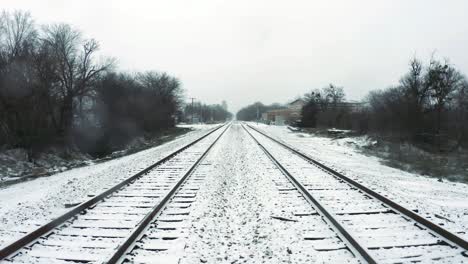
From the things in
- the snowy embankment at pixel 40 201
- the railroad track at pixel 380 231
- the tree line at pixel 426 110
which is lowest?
the snowy embankment at pixel 40 201

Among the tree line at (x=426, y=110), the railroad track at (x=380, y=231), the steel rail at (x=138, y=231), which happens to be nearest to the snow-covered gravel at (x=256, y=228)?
the railroad track at (x=380, y=231)

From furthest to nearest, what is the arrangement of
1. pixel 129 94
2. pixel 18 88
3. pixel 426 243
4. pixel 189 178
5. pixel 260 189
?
1. pixel 129 94
2. pixel 18 88
3. pixel 189 178
4. pixel 260 189
5. pixel 426 243

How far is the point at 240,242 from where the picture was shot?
175 inches

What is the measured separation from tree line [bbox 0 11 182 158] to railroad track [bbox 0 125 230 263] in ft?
50.6

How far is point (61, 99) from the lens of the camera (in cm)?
2788

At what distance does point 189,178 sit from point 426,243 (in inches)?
254

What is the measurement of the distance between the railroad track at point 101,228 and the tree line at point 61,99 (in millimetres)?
15415

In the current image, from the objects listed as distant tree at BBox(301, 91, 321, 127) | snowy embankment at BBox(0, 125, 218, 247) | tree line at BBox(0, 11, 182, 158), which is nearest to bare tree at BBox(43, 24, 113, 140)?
tree line at BBox(0, 11, 182, 158)

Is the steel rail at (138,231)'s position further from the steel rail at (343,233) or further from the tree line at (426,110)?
the tree line at (426,110)

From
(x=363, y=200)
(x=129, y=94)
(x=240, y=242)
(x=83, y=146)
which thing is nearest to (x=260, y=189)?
(x=363, y=200)

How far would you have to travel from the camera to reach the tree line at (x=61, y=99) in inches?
746

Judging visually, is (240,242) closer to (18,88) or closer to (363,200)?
(363,200)

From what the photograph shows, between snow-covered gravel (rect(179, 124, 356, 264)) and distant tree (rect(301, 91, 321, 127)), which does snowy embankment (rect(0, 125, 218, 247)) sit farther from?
distant tree (rect(301, 91, 321, 127))

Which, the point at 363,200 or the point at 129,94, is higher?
the point at 129,94
